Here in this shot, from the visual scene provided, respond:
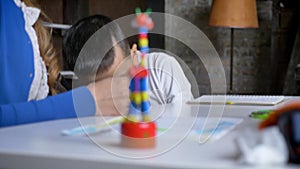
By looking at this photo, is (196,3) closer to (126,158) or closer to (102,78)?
(102,78)

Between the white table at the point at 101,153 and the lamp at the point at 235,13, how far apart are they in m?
3.19

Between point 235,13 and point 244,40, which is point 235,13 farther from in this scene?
point 244,40

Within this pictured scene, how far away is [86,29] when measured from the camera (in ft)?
4.20

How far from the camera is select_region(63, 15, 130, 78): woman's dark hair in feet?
3.67

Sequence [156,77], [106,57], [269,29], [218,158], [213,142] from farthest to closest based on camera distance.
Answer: [269,29]
[156,77]
[106,57]
[213,142]
[218,158]

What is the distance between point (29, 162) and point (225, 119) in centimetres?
48

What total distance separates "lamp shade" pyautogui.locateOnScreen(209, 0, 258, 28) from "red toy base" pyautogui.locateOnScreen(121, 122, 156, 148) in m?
3.34

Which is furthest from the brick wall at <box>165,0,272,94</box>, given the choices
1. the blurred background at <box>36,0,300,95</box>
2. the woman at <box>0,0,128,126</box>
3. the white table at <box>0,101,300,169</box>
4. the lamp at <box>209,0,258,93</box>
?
the white table at <box>0,101,300,169</box>

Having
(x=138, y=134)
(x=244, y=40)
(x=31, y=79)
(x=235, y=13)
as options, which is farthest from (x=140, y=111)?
(x=244, y=40)

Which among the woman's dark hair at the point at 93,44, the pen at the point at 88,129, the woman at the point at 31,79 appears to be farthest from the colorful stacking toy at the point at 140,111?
the woman's dark hair at the point at 93,44

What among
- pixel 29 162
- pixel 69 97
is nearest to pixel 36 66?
pixel 69 97

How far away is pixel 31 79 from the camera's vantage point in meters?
1.28

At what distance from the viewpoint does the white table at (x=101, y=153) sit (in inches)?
24.0

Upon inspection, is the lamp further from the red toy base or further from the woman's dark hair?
the red toy base
